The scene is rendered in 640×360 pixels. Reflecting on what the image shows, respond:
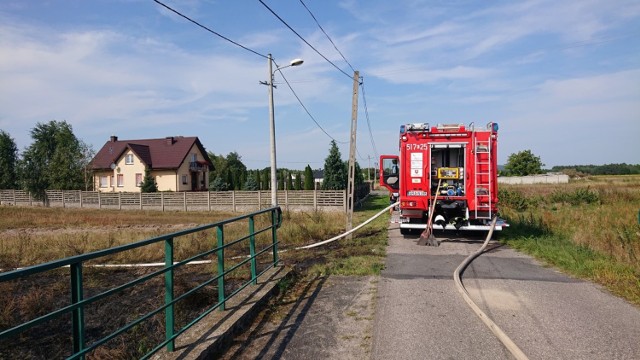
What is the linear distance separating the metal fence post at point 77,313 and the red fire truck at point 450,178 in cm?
1016

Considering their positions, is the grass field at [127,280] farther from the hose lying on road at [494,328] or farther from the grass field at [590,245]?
the grass field at [590,245]

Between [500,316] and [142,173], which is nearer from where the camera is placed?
[500,316]

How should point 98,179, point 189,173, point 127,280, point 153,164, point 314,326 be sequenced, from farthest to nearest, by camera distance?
point 98,179 → point 189,173 → point 153,164 → point 127,280 → point 314,326

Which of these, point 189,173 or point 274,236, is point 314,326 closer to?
point 274,236

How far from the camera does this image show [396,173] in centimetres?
1494

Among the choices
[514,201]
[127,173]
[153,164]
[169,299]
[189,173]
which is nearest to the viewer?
[169,299]

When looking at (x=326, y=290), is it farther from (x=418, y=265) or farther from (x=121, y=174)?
(x=121, y=174)

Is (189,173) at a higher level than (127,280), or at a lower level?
higher

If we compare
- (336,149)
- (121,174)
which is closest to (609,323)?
(336,149)

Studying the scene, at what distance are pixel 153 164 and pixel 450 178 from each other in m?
44.7

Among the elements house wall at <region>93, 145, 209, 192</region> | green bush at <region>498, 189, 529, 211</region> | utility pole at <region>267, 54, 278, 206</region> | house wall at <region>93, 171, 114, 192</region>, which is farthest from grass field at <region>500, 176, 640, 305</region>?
house wall at <region>93, 171, 114, 192</region>

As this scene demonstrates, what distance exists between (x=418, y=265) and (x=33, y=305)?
6.40m

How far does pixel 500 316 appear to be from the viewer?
5.58 meters

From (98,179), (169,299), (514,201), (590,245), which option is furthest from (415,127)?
(98,179)
